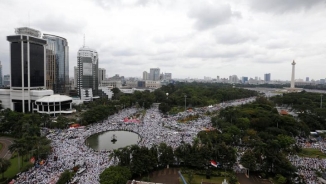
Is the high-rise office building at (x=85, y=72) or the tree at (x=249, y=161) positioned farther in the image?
the high-rise office building at (x=85, y=72)

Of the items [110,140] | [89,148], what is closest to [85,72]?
[110,140]

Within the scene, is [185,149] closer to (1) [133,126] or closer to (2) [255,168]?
(2) [255,168]

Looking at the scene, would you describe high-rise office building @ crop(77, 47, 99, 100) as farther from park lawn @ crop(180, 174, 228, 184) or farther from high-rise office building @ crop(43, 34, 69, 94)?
park lawn @ crop(180, 174, 228, 184)

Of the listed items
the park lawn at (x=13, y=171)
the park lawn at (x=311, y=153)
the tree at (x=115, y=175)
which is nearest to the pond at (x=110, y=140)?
the park lawn at (x=13, y=171)

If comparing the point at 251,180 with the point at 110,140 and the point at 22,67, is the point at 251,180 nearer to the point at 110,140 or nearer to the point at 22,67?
the point at 110,140

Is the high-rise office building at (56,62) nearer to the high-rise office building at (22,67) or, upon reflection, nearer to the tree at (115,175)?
the high-rise office building at (22,67)

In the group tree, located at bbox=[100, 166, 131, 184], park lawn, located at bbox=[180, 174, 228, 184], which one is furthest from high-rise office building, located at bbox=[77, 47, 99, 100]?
park lawn, located at bbox=[180, 174, 228, 184]
